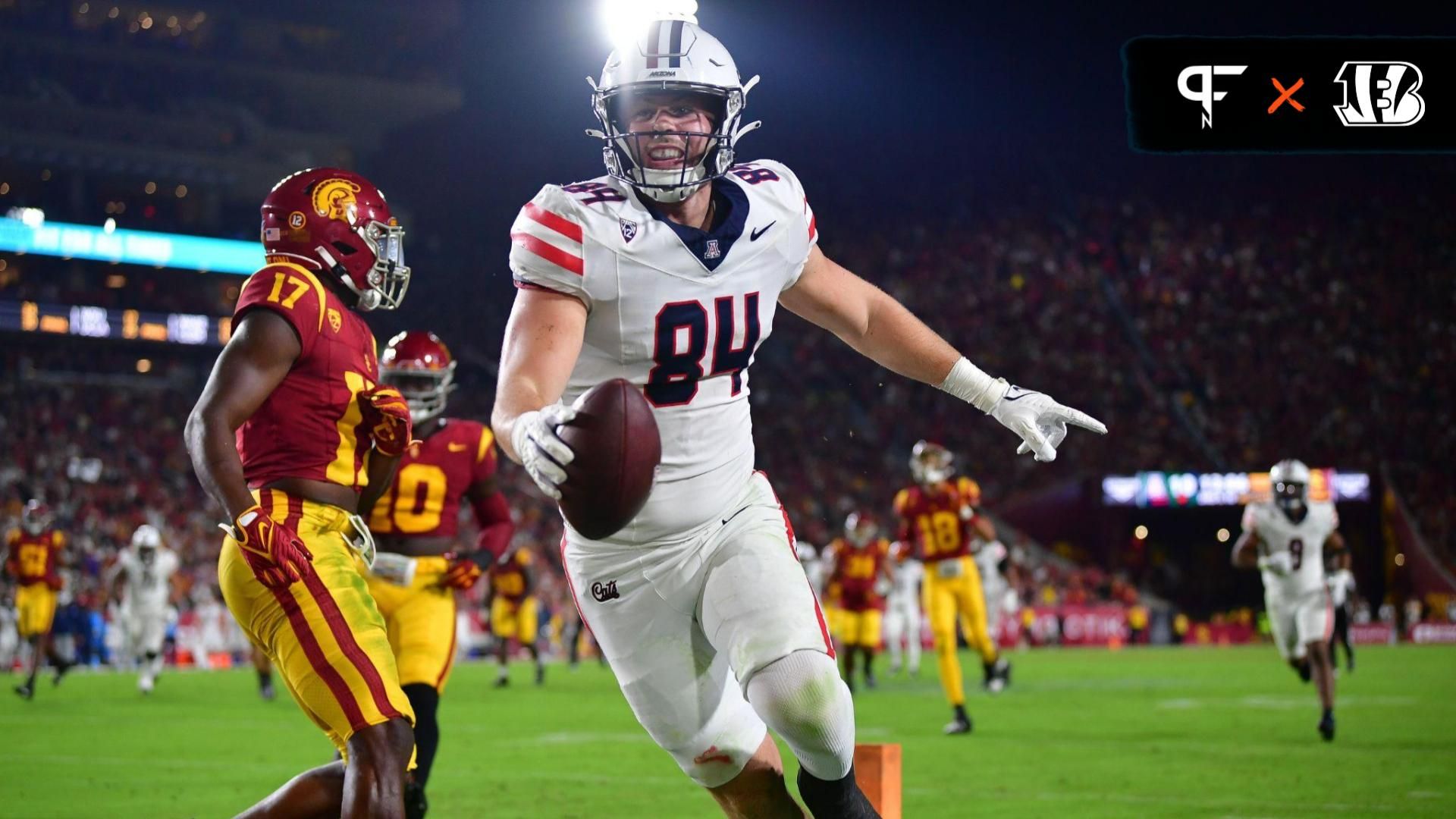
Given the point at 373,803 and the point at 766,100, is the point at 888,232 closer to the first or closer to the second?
the point at 766,100

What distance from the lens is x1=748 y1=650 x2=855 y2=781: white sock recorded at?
348 centimetres

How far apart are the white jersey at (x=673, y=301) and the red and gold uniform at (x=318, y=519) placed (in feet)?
2.44

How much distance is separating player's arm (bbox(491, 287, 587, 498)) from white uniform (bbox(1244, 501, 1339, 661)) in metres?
8.15

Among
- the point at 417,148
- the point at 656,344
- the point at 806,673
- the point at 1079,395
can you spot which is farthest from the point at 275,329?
the point at 417,148

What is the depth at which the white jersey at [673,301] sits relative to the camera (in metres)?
3.58

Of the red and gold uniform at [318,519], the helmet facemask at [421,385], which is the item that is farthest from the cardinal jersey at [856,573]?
the red and gold uniform at [318,519]

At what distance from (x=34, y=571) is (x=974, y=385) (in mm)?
14086

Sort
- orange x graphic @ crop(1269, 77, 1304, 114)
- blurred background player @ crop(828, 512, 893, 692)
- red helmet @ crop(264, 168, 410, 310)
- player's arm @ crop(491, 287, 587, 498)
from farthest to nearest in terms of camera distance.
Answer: blurred background player @ crop(828, 512, 893, 692) → orange x graphic @ crop(1269, 77, 1304, 114) → red helmet @ crop(264, 168, 410, 310) → player's arm @ crop(491, 287, 587, 498)

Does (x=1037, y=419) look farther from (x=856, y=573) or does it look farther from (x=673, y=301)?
(x=856, y=573)

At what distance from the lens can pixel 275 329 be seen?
4.04m

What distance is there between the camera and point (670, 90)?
3768 millimetres

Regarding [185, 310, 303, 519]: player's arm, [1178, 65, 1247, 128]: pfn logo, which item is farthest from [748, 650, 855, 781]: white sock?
[1178, 65, 1247, 128]: pfn logo

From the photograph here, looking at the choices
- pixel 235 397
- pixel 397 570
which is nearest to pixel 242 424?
pixel 235 397

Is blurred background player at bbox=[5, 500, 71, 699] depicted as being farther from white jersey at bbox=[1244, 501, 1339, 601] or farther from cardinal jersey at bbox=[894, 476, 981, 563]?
white jersey at bbox=[1244, 501, 1339, 601]
